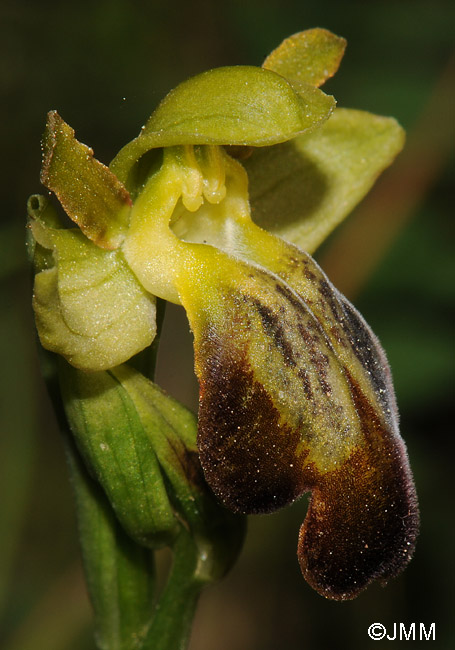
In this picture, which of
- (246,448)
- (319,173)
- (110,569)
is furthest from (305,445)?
(319,173)

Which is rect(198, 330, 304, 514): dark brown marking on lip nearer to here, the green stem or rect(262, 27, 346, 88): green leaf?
Result: the green stem

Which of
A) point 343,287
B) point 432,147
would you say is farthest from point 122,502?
point 432,147

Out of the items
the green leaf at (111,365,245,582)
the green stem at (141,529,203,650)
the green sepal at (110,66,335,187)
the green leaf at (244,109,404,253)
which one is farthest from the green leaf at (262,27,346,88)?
the green stem at (141,529,203,650)

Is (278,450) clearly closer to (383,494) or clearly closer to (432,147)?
(383,494)

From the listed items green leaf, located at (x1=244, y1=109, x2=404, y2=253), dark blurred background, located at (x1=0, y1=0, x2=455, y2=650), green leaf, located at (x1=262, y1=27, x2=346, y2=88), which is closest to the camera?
green leaf, located at (x1=262, y1=27, x2=346, y2=88)

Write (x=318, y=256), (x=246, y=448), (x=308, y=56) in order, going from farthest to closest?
(x=318, y=256) < (x=308, y=56) < (x=246, y=448)

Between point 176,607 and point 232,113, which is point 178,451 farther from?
point 232,113

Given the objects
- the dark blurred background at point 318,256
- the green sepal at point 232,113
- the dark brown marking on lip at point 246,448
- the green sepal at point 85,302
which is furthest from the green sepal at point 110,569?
the dark blurred background at point 318,256
